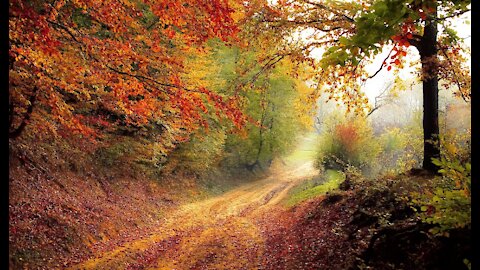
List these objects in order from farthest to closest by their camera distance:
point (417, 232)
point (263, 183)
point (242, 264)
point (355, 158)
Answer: point (263, 183) → point (355, 158) → point (242, 264) → point (417, 232)

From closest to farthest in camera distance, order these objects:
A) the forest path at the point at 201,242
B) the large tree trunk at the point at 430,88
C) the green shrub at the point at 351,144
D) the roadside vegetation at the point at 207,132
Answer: the roadside vegetation at the point at 207,132 < the forest path at the point at 201,242 < the large tree trunk at the point at 430,88 < the green shrub at the point at 351,144

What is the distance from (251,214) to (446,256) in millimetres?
11088

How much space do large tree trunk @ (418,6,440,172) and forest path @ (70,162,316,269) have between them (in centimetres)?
564

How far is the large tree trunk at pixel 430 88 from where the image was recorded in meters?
8.81

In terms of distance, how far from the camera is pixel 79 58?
7777mm

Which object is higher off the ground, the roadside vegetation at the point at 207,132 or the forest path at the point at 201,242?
the roadside vegetation at the point at 207,132

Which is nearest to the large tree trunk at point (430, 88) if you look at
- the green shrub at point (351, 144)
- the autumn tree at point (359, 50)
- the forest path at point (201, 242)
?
the autumn tree at point (359, 50)

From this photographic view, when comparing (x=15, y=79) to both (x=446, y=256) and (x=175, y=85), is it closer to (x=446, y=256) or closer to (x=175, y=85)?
(x=175, y=85)

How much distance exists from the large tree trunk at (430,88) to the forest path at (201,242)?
564cm

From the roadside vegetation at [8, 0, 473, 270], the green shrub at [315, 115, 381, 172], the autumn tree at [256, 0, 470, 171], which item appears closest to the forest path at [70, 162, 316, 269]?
the roadside vegetation at [8, 0, 473, 270]

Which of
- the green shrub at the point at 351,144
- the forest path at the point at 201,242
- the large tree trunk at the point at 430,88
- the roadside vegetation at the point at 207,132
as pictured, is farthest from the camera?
the green shrub at the point at 351,144

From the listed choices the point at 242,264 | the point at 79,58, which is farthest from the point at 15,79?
the point at 242,264

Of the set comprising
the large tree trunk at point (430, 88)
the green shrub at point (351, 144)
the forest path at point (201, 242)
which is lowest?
the forest path at point (201, 242)

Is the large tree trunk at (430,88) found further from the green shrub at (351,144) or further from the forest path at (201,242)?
the green shrub at (351,144)
